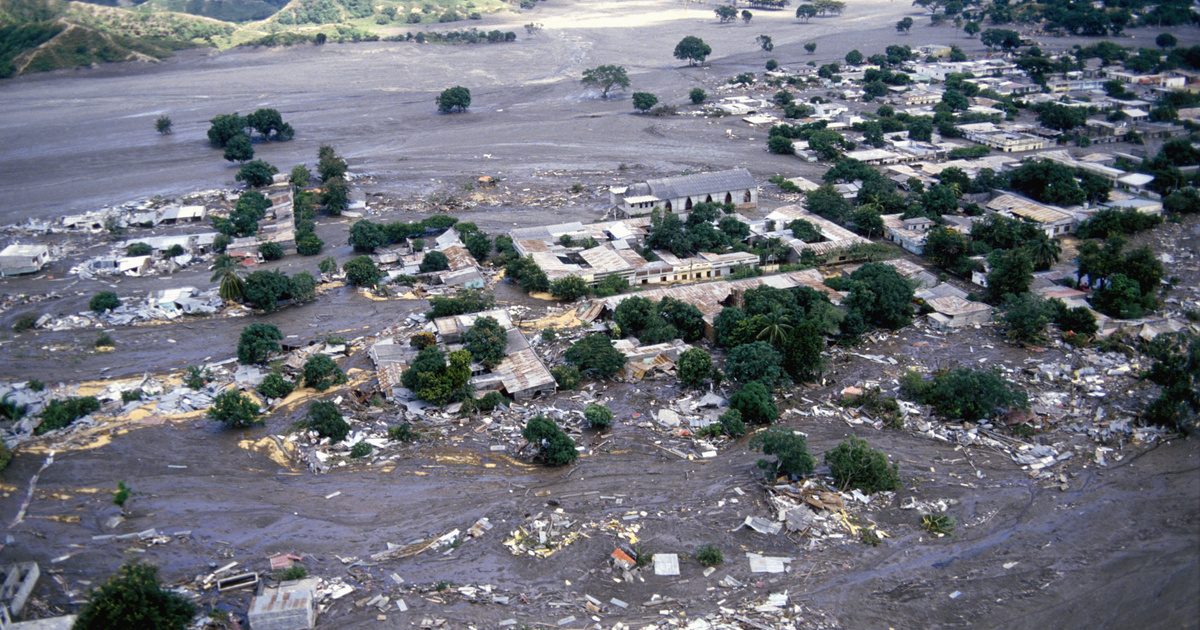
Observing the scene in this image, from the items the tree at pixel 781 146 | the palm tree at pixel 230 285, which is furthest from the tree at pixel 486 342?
the tree at pixel 781 146

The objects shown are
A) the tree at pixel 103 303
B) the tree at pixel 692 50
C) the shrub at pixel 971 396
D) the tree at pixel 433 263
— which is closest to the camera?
the shrub at pixel 971 396

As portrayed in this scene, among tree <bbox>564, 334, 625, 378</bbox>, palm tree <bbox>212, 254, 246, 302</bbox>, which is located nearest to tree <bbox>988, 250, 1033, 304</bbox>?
tree <bbox>564, 334, 625, 378</bbox>

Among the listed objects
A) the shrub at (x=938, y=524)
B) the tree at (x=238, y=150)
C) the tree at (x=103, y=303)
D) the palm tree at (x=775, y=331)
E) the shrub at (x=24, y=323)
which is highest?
the tree at (x=238, y=150)

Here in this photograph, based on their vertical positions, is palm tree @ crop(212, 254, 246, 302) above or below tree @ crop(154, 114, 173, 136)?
below

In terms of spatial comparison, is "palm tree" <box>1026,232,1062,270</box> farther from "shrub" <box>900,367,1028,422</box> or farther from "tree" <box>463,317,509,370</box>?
"tree" <box>463,317,509,370</box>

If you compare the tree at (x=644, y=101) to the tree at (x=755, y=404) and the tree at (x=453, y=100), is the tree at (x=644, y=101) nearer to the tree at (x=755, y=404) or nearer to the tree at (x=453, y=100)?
the tree at (x=453, y=100)

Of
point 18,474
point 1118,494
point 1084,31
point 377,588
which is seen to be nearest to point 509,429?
point 377,588
